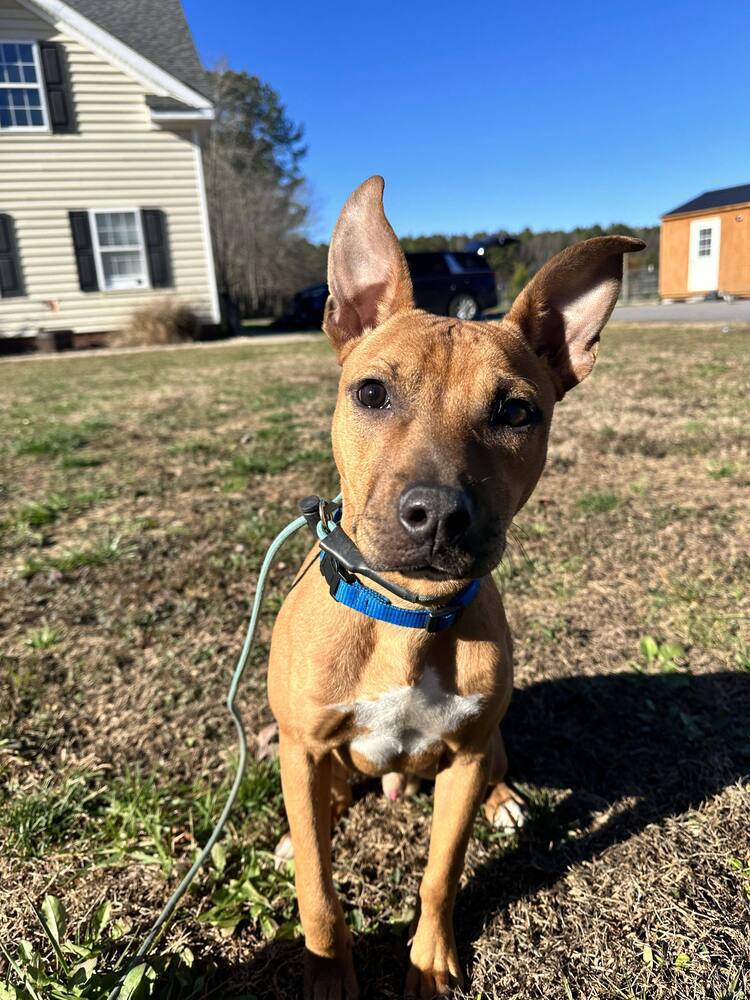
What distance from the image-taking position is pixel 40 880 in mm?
2047

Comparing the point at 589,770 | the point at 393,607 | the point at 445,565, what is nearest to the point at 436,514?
the point at 445,565

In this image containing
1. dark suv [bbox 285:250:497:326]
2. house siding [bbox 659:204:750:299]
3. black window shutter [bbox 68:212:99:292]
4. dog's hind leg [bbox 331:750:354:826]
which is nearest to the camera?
dog's hind leg [bbox 331:750:354:826]

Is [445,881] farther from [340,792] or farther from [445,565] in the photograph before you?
[445,565]

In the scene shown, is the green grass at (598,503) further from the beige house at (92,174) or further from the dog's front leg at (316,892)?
the beige house at (92,174)

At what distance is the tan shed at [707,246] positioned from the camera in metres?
29.6

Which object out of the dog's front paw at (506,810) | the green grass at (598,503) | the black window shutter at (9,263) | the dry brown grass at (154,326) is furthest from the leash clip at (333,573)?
the black window shutter at (9,263)

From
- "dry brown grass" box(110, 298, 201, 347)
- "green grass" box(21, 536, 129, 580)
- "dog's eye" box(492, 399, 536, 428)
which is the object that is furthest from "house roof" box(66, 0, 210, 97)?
"dog's eye" box(492, 399, 536, 428)

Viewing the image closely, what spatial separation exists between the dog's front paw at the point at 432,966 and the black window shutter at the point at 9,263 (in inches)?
707

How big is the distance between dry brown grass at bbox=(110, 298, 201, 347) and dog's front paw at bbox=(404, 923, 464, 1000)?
55.5 feet

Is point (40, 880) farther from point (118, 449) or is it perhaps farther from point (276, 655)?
point (118, 449)

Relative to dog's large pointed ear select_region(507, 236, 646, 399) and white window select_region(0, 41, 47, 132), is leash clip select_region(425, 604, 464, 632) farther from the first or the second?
white window select_region(0, 41, 47, 132)

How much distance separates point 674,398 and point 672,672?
5.89 metres

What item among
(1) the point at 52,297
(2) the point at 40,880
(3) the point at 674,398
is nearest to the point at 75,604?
(2) the point at 40,880

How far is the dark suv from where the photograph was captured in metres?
19.6
